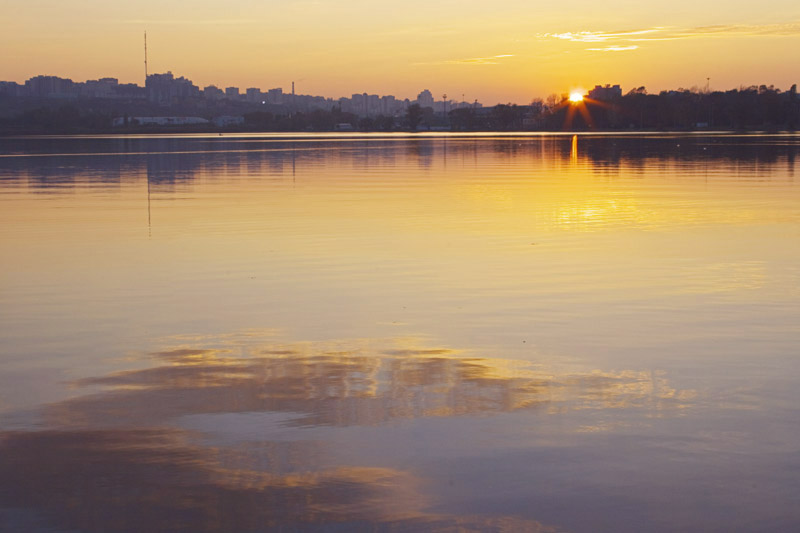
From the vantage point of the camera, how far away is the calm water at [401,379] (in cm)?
582

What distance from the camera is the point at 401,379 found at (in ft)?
27.9

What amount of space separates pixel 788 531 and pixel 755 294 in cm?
747

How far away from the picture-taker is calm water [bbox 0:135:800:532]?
5819 mm

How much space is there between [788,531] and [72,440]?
4.79 metres

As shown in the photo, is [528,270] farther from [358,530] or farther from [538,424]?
[358,530]

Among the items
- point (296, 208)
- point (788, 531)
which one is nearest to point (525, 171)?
point (296, 208)

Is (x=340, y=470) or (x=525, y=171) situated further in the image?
(x=525, y=171)

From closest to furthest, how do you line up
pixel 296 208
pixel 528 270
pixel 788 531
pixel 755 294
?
pixel 788 531, pixel 755 294, pixel 528 270, pixel 296 208

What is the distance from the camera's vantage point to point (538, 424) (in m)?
7.20

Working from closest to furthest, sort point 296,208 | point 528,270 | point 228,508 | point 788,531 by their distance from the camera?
point 788,531 < point 228,508 < point 528,270 < point 296,208

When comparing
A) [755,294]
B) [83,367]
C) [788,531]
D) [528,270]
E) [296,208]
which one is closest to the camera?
[788,531]

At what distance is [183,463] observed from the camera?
646cm

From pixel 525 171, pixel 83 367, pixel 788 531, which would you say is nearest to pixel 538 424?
pixel 788 531

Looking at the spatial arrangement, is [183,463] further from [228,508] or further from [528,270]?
[528,270]
